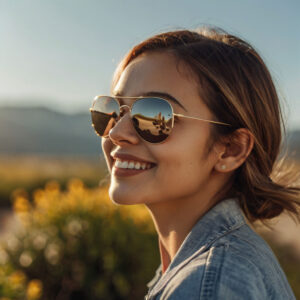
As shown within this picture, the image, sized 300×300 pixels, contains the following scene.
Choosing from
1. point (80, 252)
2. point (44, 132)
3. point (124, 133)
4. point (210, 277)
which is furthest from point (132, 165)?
point (44, 132)

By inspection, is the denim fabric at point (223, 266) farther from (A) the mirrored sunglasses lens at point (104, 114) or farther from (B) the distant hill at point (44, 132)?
(B) the distant hill at point (44, 132)

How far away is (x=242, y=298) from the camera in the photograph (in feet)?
4.28

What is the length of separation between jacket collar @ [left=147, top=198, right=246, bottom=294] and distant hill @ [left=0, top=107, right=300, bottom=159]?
93.0 meters

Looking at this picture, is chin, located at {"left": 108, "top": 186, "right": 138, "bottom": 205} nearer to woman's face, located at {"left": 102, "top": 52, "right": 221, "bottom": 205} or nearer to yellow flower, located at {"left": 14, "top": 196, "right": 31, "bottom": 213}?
woman's face, located at {"left": 102, "top": 52, "right": 221, "bottom": 205}

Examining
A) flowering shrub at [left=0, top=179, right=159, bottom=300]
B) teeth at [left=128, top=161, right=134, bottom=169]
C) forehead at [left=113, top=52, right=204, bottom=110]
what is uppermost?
forehead at [left=113, top=52, right=204, bottom=110]

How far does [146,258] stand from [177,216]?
3.22 m

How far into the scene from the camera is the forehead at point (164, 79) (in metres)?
1.89

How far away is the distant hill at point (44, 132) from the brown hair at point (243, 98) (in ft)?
304

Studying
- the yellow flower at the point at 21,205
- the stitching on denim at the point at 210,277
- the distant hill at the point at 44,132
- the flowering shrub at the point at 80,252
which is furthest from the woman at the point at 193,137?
the distant hill at the point at 44,132

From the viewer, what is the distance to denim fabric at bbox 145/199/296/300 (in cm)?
133

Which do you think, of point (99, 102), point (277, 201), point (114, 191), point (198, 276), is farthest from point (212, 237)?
point (99, 102)

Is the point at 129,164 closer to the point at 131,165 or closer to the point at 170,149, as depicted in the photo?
the point at 131,165

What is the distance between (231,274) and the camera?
1361mm

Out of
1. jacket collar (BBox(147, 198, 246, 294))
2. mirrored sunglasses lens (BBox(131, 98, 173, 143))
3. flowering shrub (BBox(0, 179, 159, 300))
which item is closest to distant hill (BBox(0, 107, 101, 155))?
flowering shrub (BBox(0, 179, 159, 300))
